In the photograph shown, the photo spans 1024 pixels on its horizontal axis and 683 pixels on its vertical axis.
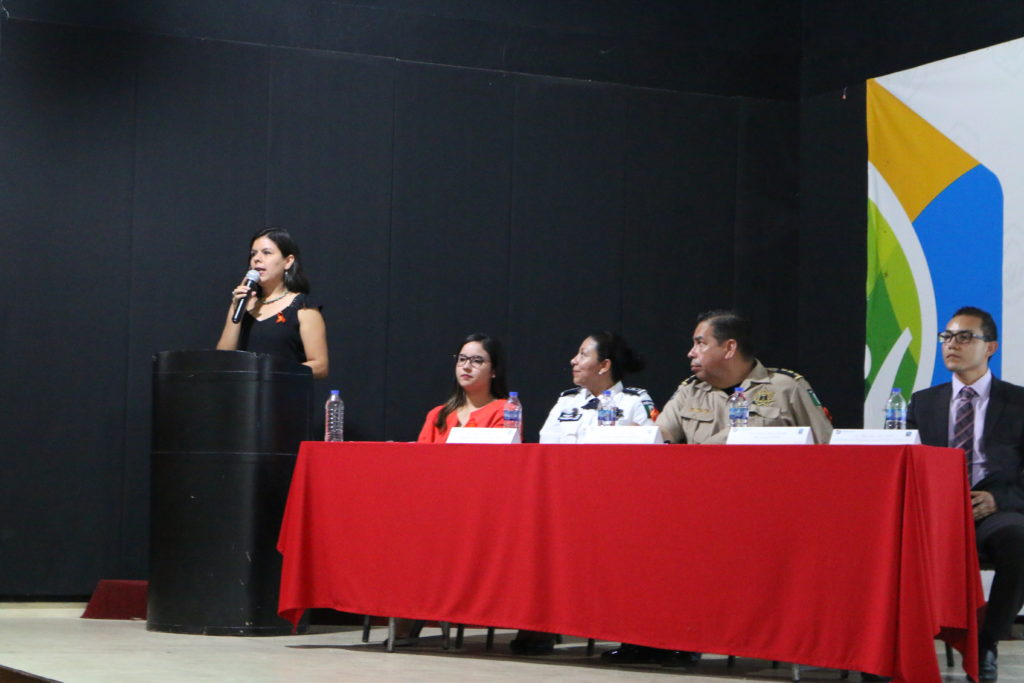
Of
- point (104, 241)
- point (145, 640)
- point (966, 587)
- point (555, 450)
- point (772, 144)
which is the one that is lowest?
point (145, 640)

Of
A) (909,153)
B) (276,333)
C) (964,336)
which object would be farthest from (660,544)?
(909,153)

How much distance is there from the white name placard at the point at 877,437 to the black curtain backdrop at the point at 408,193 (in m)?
2.80

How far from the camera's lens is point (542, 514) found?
3.88 metres

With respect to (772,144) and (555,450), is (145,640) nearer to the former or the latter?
(555,450)

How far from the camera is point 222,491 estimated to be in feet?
14.9

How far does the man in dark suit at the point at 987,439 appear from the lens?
12.7 feet

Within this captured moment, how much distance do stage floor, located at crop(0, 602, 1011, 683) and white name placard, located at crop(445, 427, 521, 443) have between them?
0.65 metres

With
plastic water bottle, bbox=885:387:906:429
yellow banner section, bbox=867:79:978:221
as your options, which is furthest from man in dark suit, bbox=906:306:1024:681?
yellow banner section, bbox=867:79:978:221

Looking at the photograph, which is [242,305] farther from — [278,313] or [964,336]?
[964,336]

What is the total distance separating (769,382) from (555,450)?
709 mm

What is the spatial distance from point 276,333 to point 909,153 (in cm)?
293

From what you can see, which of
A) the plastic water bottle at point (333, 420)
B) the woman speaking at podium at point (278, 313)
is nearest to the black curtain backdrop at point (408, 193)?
the plastic water bottle at point (333, 420)

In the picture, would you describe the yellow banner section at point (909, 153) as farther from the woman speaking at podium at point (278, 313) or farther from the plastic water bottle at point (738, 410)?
the woman speaking at podium at point (278, 313)

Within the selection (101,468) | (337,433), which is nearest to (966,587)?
(337,433)
